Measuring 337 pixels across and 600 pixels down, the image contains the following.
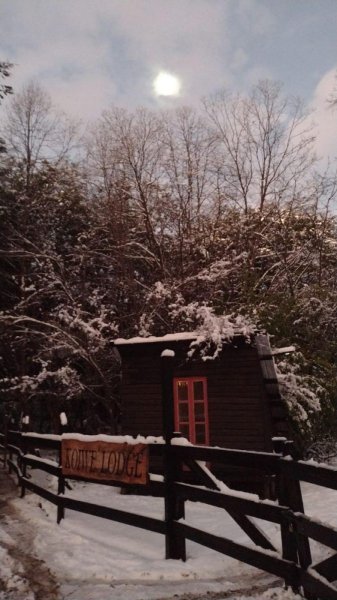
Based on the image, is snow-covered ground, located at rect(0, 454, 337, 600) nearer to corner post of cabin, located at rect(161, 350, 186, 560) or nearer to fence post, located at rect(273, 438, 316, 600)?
corner post of cabin, located at rect(161, 350, 186, 560)

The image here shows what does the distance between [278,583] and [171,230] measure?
15514 millimetres

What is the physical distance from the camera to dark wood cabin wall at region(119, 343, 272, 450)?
1169 cm

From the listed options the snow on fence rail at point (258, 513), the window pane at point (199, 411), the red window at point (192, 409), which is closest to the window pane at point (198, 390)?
the red window at point (192, 409)

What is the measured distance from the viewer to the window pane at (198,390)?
12.2 meters

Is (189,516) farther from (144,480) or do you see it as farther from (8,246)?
(8,246)

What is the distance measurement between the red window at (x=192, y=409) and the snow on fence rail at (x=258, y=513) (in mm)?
5747

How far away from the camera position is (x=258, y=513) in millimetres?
4469

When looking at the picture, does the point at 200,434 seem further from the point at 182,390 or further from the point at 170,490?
the point at 170,490

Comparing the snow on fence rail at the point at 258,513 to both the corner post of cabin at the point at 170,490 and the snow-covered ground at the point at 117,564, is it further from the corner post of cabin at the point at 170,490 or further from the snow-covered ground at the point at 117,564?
the snow-covered ground at the point at 117,564

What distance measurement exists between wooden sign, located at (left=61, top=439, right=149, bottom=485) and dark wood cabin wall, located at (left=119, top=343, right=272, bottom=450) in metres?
5.49

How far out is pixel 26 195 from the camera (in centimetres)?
2116

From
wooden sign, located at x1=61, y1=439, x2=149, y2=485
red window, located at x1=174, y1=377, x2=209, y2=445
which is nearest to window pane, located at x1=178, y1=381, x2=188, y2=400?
red window, located at x1=174, y1=377, x2=209, y2=445

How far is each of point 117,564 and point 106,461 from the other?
133 cm

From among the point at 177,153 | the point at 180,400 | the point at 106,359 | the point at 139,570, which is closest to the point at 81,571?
the point at 139,570
